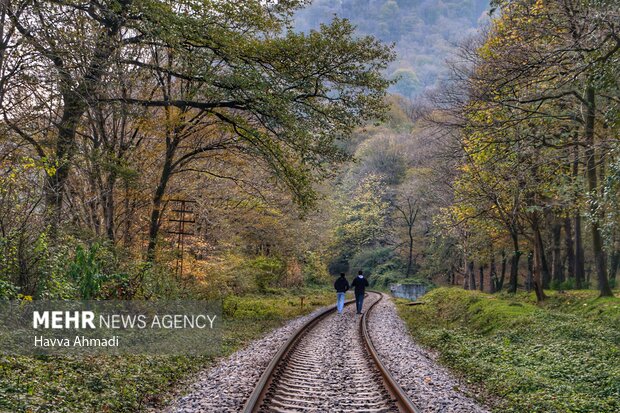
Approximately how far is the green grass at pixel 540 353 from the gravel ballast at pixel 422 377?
1.39 ft

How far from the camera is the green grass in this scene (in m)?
8.05

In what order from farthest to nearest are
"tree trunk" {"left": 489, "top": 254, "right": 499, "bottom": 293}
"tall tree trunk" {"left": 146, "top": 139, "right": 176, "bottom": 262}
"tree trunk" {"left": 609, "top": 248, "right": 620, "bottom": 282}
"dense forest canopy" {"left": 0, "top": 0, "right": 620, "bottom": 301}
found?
"tree trunk" {"left": 489, "top": 254, "right": 499, "bottom": 293} → "tree trunk" {"left": 609, "top": 248, "right": 620, "bottom": 282} → "tall tree trunk" {"left": 146, "top": 139, "right": 176, "bottom": 262} → "dense forest canopy" {"left": 0, "top": 0, "right": 620, "bottom": 301}

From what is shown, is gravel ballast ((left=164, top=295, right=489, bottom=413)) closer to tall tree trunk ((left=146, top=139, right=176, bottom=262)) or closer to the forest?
the forest

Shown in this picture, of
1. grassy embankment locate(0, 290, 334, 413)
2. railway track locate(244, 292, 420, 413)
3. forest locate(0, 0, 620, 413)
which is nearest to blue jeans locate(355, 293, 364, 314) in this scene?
forest locate(0, 0, 620, 413)

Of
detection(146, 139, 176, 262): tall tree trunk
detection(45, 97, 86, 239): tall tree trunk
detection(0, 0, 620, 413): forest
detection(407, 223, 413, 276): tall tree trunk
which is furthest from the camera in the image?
detection(407, 223, 413, 276): tall tree trunk

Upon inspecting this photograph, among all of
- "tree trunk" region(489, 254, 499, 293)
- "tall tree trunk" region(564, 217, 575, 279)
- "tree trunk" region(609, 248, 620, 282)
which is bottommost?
"tree trunk" region(489, 254, 499, 293)

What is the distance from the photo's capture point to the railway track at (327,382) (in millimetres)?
7289

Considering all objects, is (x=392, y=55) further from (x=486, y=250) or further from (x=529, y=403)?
(x=486, y=250)

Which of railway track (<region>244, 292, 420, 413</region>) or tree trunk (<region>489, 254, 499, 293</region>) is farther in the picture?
tree trunk (<region>489, 254, 499, 293</region>)

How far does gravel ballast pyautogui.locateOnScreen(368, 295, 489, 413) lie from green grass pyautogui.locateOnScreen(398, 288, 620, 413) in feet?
1.39

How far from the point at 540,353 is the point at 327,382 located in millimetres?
5479

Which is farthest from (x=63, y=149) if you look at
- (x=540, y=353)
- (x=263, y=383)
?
(x=540, y=353)

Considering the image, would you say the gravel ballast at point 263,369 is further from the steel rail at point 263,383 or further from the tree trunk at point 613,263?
the tree trunk at point 613,263

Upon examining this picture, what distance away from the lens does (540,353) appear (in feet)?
37.8
